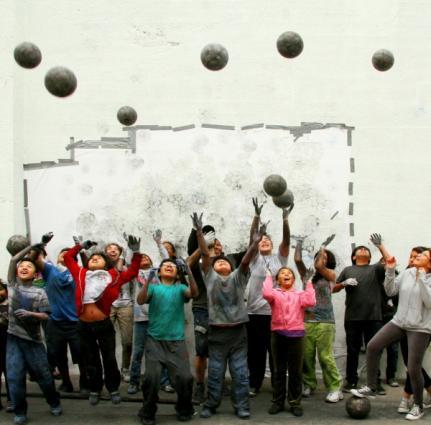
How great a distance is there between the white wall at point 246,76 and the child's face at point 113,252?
1442 millimetres

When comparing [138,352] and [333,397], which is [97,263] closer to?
[138,352]

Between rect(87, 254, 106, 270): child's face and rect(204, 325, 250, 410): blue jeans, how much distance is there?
4.35ft

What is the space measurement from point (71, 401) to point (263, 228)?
275 centimetres

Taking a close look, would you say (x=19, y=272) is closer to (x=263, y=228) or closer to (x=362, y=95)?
(x=263, y=228)

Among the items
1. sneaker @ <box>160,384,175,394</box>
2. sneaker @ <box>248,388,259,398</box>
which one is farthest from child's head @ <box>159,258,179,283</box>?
sneaker @ <box>248,388,259,398</box>

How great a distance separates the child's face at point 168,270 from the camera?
298 inches

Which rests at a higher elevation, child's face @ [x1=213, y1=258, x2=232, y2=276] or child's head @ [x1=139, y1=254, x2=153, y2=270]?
child's face @ [x1=213, y1=258, x2=232, y2=276]

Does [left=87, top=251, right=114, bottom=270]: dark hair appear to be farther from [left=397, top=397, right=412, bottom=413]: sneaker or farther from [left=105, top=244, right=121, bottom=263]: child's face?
[left=397, top=397, right=412, bottom=413]: sneaker

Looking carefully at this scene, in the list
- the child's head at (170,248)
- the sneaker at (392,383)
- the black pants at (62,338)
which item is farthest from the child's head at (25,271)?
the sneaker at (392,383)

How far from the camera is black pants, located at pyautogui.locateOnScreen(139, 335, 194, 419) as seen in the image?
717 centimetres

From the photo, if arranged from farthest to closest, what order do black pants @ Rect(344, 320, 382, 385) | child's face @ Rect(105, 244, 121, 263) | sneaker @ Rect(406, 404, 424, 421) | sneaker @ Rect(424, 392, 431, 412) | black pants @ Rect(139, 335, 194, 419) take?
child's face @ Rect(105, 244, 121, 263)
black pants @ Rect(344, 320, 382, 385)
sneaker @ Rect(424, 392, 431, 412)
sneaker @ Rect(406, 404, 424, 421)
black pants @ Rect(139, 335, 194, 419)

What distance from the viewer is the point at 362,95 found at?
948 cm

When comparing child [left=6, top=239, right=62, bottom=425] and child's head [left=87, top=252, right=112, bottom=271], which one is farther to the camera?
child's head [left=87, top=252, right=112, bottom=271]

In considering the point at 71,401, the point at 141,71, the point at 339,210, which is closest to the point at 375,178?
the point at 339,210
